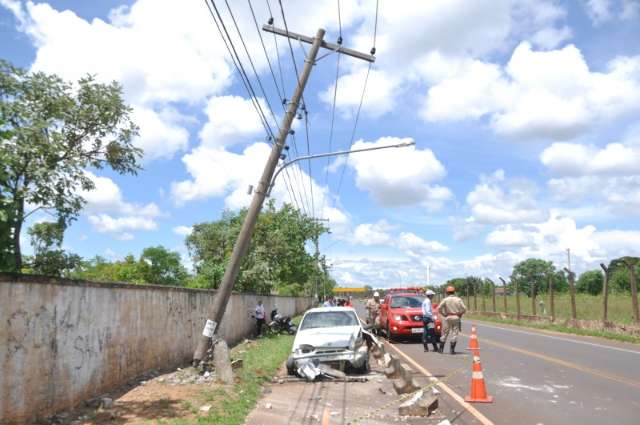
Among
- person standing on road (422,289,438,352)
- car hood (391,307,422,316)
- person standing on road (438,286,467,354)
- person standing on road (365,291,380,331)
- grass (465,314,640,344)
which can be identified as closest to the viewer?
person standing on road (438,286,467,354)

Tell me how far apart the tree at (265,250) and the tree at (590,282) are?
110m

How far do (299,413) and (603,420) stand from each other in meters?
4.11

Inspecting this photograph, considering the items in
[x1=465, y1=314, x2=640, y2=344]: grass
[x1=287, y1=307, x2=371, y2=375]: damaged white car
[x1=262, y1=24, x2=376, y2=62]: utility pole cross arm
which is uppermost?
[x1=262, y1=24, x2=376, y2=62]: utility pole cross arm

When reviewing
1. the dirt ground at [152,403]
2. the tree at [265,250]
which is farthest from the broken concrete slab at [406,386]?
the tree at [265,250]

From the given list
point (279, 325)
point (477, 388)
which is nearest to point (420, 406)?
point (477, 388)

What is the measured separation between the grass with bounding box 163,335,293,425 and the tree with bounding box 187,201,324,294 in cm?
1397

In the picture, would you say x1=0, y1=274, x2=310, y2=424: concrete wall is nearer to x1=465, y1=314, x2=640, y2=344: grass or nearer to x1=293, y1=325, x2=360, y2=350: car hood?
x1=293, y1=325, x2=360, y2=350: car hood

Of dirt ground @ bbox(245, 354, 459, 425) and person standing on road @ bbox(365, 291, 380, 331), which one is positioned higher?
person standing on road @ bbox(365, 291, 380, 331)

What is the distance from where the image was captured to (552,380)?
1076 centimetres

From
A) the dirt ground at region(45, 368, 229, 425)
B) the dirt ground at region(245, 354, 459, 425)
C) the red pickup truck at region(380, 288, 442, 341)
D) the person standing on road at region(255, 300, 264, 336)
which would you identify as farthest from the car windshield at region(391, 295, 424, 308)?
the dirt ground at region(45, 368, 229, 425)

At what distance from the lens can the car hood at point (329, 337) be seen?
12.1m

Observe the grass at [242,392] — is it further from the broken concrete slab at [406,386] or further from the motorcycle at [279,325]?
the motorcycle at [279,325]

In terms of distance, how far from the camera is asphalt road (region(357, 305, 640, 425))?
7.81 m

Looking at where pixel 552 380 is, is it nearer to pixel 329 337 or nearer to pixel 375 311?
pixel 329 337
